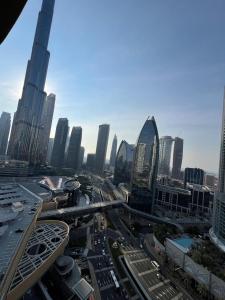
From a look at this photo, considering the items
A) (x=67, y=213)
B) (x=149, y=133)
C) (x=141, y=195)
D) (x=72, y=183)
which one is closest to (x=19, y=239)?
(x=67, y=213)

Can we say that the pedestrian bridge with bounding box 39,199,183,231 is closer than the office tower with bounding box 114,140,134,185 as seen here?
Yes

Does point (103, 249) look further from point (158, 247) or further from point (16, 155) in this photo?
point (16, 155)

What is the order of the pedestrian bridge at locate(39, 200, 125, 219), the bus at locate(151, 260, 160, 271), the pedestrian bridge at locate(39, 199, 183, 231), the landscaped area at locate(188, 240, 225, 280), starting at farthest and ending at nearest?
the pedestrian bridge at locate(39, 199, 183, 231)
the pedestrian bridge at locate(39, 200, 125, 219)
the bus at locate(151, 260, 160, 271)
the landscaped area at locate(188, 240, 225, 280)

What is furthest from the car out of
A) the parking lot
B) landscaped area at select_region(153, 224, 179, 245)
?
landscaped area at select_region(153, 224, 179, 245)

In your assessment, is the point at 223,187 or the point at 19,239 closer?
the point at 19,239

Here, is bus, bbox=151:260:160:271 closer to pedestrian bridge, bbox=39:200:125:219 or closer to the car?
the car

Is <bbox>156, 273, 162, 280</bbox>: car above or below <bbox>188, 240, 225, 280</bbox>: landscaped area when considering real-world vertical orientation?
below

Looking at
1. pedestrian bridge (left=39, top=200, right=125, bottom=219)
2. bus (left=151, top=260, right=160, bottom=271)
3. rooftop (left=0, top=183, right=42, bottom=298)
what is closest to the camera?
rooftop (left=0, top=183, right=42, bottom=298)
